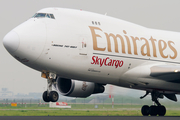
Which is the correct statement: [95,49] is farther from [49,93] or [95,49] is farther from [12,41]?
[12,41]

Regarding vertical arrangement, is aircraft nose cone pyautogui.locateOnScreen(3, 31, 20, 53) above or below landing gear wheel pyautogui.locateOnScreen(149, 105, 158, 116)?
above

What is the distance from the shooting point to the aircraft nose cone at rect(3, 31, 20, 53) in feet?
52.3

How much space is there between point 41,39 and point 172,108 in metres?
16.8

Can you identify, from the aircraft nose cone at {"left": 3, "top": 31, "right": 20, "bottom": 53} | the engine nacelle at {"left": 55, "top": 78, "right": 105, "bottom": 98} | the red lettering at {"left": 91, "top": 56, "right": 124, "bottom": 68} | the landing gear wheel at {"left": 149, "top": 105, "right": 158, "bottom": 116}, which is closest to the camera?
the aircraft nose cone at {"left": 3, "top": 31, "right": 20, "bottom": 53}

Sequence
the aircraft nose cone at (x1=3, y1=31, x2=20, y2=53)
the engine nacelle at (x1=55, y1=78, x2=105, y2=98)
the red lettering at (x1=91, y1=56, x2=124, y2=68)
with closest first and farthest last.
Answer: the aircraft nose cone at (x1=3, y1=31, x2=20, y2=53) < the red lettering at (x1=91, y1=56, x2=124, y2=68) < the engine nacelle at (x1=55, y1=78, x2=105, y2=98)

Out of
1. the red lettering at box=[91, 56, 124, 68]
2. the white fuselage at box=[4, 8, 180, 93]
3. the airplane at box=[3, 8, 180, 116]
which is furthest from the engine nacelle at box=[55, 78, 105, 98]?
the red lettering at box=[91, 56, 124, 68]

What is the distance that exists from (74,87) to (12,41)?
273 inches

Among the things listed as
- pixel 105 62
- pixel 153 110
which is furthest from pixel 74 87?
pixel 153 110

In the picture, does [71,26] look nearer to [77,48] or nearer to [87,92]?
[77,48]

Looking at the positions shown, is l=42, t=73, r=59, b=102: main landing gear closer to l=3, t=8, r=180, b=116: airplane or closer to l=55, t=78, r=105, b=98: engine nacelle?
l=3, t=8, r=180, b=116: airplane

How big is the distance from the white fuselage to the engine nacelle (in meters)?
2.71

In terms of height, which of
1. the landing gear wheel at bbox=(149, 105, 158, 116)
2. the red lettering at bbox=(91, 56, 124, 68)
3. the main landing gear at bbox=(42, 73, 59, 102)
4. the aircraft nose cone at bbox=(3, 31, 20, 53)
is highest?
the aircraft nose cone at bbox=(3, 31, 20, 53)

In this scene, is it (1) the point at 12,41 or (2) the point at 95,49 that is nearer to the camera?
(1) the point at 12,41

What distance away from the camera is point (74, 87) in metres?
21.8
